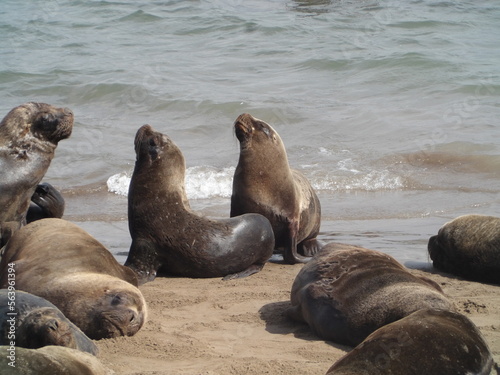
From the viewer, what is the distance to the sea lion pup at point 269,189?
25.8 ft

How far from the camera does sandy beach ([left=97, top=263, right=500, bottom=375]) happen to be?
4449 millimetres

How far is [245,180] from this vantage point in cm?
793

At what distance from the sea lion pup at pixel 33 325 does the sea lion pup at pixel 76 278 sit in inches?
21.9

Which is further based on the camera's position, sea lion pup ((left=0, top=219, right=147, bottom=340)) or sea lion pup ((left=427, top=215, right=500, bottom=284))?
sea lion pup ((left=427, top=215, right=500, bottom=284))

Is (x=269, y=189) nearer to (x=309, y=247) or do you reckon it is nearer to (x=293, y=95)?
(x=309, y=247)

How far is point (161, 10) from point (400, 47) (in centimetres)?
708

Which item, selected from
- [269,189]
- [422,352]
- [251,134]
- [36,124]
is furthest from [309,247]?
[422,352]

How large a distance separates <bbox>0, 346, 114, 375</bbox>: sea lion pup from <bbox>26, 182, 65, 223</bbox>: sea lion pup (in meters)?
3.95

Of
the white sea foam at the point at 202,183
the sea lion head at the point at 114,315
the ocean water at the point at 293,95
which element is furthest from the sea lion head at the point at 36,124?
the white sea foam at the point at 202,183

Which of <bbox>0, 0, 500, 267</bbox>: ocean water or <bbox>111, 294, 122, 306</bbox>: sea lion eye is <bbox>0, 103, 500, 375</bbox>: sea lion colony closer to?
<bbox>111, 294, 122, 306</bbox>: sea lion eye

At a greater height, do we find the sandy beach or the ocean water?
the sandy beach

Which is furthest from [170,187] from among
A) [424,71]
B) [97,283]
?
[424,71]

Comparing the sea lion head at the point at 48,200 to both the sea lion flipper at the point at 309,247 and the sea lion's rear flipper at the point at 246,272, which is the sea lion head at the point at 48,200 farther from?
the sea lion flipper at the point at 309,247

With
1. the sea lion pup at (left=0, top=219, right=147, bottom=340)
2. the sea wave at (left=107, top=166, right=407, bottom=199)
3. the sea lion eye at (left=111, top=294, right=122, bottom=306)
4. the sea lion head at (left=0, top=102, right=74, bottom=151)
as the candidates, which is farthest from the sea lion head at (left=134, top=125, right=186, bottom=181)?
the sea wave at (left=107, top=166, right=407, bottom=199)
